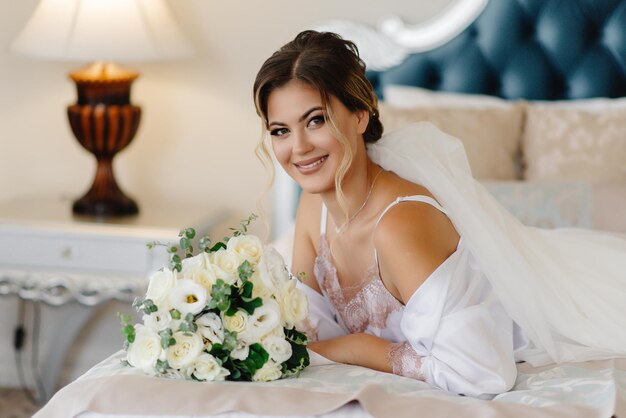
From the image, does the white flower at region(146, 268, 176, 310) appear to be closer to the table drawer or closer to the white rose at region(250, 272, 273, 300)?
the white rose at region(250, 272, 273, 300)

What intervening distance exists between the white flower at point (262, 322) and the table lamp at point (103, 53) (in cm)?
172

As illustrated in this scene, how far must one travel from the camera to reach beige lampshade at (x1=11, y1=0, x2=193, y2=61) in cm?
323

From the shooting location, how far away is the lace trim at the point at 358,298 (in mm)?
2125

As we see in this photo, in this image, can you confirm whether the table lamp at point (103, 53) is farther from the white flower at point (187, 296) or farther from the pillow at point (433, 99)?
the white flower at point (187, 296)

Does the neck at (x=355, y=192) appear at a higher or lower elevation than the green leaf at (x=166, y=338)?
higher

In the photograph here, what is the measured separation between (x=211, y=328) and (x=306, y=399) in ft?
0.75

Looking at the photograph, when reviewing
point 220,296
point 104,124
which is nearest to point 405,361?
point 220,296

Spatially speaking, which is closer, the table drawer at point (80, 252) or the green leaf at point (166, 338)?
the green leaf at point (166, 338)

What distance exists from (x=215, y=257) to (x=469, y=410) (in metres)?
0.55

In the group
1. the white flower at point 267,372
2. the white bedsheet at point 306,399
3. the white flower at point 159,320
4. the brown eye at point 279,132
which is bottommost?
the white bedsheet at point 306,399

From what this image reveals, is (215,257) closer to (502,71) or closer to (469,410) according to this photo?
(469,410)

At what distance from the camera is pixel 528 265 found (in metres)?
2.17

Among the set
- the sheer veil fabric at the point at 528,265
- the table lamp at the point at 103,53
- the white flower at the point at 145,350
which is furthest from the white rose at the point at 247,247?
the table lamp at the point at 103,53

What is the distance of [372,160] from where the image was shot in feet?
7.41
